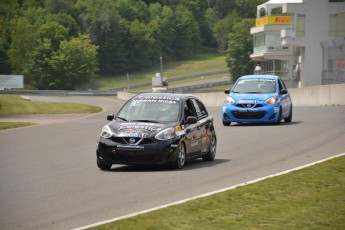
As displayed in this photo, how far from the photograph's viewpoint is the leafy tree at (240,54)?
15625cm

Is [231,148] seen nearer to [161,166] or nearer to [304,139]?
[304,139]

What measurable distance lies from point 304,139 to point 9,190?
1020cm

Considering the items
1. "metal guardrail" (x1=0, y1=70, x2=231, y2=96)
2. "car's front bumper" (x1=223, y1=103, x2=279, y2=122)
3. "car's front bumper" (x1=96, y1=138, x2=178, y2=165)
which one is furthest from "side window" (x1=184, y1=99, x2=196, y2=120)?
"metal guardrail" (x1=0, y1=70, x2=231, y2=96)

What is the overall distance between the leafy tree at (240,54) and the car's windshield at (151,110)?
137 m

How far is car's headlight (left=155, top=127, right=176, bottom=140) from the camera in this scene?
52.4 ft

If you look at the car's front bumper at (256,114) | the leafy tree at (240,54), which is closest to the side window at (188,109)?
the car's front bumper at (256,114)

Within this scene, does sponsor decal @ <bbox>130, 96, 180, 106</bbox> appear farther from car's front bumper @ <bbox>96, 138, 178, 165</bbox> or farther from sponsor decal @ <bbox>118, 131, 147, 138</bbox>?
car's front bumper @ <bbox>96, 138, 178, 165</bbox>

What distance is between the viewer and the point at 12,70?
17825cm

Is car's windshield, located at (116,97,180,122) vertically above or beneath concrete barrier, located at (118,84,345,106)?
above

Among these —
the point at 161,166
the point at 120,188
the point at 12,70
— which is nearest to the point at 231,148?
the point at 161,166

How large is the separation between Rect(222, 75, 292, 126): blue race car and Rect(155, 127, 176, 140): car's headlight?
1202 centimetres

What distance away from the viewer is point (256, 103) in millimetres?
28062

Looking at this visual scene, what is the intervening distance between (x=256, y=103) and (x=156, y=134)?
12.4 meters

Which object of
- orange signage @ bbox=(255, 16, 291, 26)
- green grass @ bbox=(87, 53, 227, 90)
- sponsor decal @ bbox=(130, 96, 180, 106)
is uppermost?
orange signage @ bbox=(255, 16, 291, 26)
